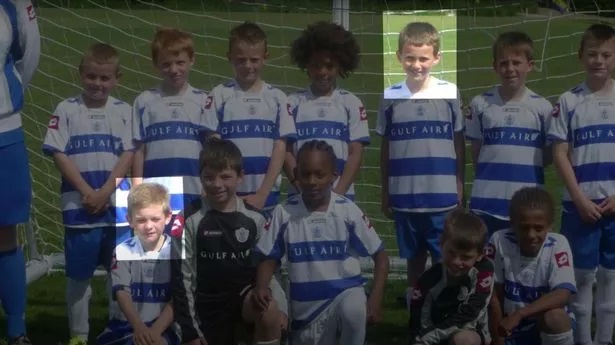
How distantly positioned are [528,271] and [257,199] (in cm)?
93

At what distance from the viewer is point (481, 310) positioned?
13.5ft

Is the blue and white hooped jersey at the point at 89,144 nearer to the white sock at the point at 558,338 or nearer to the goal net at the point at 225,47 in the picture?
the goal net at the point at 225,47

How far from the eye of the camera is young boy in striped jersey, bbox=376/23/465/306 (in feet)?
15.6

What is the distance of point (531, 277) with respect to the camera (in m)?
4.28

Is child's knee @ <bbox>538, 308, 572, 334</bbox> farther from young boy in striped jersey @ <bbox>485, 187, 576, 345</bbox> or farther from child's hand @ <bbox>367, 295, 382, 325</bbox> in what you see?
child's hand @ <bbox>367, 295, 382, 325</bbox>

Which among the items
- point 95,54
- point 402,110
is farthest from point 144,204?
point 402,110

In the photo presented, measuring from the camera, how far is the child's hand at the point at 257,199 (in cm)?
443

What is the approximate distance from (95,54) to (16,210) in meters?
0.80

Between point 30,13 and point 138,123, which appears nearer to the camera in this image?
point 30,13

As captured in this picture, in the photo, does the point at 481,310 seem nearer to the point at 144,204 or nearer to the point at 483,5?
the point at 144,204

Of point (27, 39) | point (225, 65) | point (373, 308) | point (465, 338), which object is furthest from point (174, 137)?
point (225, 65)

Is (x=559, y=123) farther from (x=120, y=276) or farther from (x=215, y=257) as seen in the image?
(x=120, y=276)

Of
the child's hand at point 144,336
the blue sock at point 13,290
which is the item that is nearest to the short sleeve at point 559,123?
the child's hand at point 144,336

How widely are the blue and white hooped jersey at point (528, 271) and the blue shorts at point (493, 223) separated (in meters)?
0.31
